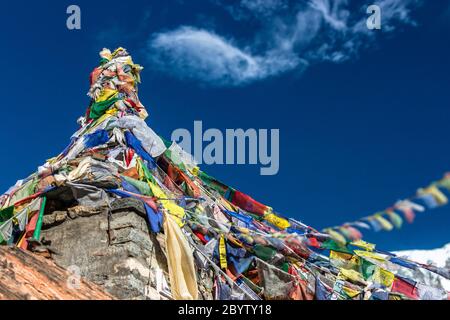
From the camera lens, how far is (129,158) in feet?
42.7

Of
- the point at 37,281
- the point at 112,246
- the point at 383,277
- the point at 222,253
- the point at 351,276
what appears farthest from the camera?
the point at 383,277

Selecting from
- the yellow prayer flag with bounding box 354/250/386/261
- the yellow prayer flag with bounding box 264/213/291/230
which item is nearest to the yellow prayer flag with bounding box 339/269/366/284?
the yellow prayer flag with bounding box 354/250/386/261

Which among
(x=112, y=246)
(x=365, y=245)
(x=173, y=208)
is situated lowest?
(x=112, y=246)

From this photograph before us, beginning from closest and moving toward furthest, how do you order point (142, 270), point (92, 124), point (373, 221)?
point (373, 221)
point (142, 270)
point (92, 124)

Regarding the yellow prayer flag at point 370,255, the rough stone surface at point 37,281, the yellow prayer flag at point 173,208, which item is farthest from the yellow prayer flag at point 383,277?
the rough stone surface at point 37,281

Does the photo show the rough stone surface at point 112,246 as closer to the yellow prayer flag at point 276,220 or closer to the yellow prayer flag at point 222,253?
the yellow prayer flag at point 222,253

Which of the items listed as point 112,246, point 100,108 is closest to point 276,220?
point 100,108

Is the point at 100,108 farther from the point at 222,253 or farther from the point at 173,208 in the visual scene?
the point at 222,253

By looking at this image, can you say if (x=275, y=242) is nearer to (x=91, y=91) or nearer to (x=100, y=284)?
(x=100, y=284)

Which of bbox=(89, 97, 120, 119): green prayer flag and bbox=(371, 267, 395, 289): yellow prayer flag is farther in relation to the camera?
bbox=(89, 97, 120, 119): green prayer flag

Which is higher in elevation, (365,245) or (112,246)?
(365,245)

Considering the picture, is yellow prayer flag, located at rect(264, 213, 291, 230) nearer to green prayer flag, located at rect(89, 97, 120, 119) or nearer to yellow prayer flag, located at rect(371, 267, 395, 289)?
yellow prayer flag, located at rect(371, 267, 395, 289)
